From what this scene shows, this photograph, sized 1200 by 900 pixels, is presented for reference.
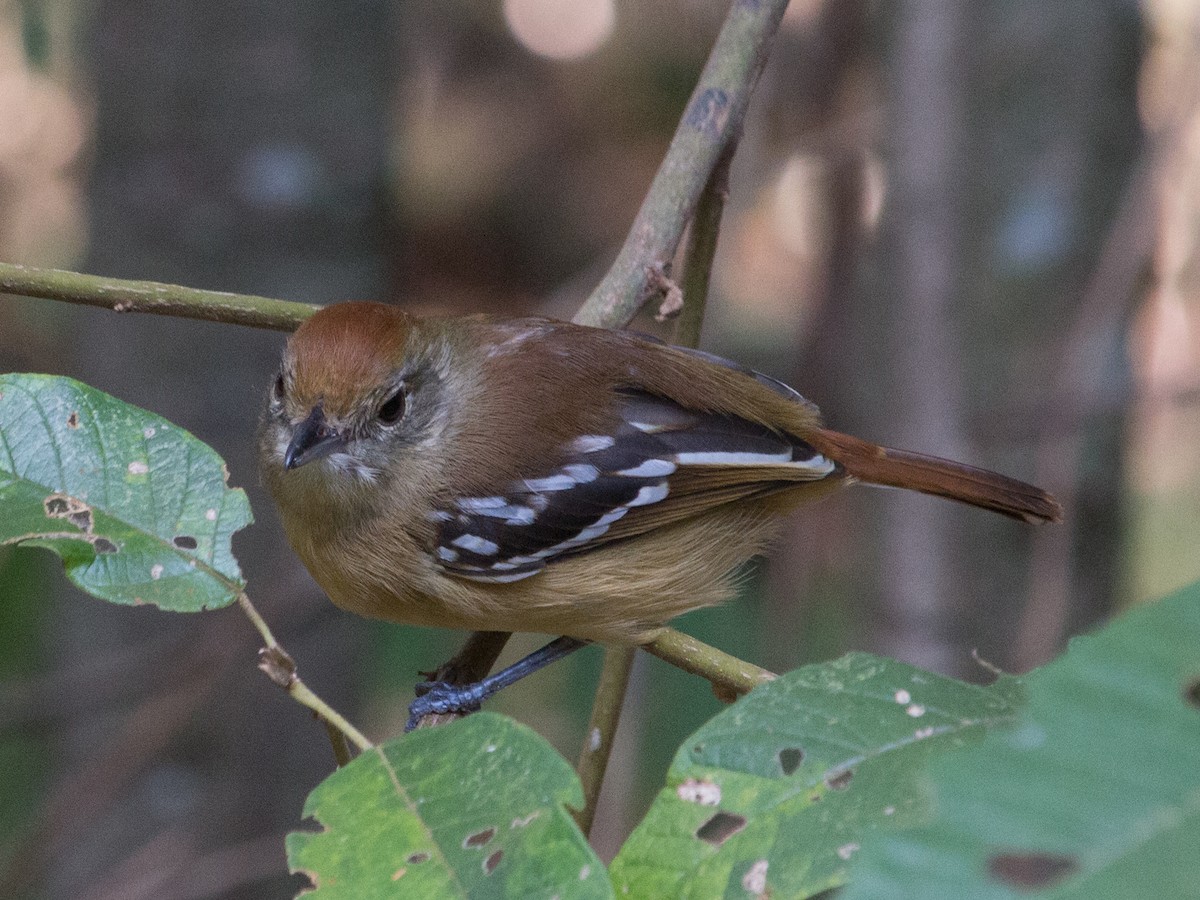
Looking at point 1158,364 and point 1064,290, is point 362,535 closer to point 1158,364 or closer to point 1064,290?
point 1064,290

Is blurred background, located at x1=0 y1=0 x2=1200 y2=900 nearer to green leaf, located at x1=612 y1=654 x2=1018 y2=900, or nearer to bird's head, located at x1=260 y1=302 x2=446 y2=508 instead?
bird's head, located at x1=260 y1=302 x2=446 y2=508

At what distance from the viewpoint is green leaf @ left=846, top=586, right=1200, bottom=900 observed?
774 millimetres

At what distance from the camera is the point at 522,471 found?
9.88ft

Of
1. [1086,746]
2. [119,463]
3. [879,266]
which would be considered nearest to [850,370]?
[879,266]

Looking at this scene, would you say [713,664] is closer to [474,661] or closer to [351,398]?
[474,661]

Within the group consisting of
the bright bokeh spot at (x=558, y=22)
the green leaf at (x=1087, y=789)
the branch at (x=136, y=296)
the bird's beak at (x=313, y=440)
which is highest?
the bright bokeh spot at (x=558, y=22)

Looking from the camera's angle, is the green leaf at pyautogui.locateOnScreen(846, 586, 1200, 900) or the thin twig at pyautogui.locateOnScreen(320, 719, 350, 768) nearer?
the green leaf at pyautogui.locateOnScreen(846, 586, 1200, 900)

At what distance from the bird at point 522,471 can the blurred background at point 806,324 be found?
47.4 inches

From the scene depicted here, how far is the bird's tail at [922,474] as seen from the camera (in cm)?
337

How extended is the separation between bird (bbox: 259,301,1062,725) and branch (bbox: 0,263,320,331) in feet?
0.42

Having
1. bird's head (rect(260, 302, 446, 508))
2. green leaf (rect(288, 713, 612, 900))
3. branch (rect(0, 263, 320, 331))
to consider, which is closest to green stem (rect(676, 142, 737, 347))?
bird's head (rect(260, 302, 446, 508))

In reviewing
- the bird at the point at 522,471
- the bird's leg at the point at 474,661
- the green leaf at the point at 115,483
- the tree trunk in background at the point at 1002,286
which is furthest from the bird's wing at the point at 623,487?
the tree trunk in background at the point at 1002,286

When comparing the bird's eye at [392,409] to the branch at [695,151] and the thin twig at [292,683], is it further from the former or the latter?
the thin twig at [292,683]

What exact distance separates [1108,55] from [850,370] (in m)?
1.66
